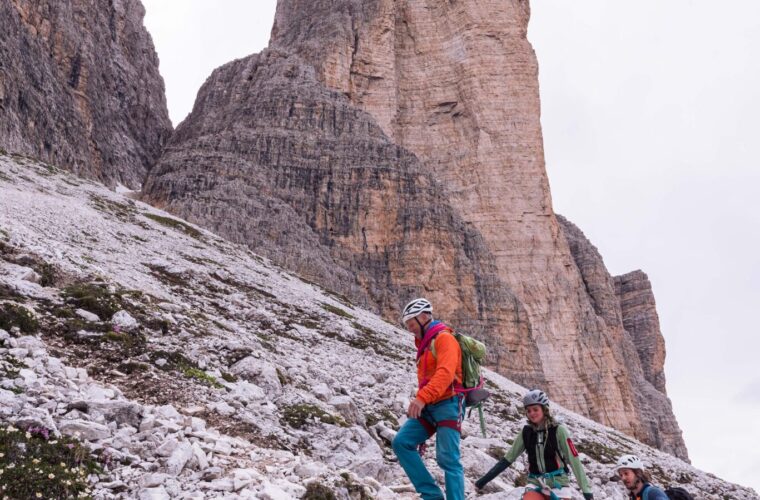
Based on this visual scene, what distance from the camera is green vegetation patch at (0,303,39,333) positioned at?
882 cm

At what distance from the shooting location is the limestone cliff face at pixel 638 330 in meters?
98.6

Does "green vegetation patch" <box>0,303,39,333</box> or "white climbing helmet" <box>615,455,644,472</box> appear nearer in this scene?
"white climbing helmet" <box>615,455,644,472</box>

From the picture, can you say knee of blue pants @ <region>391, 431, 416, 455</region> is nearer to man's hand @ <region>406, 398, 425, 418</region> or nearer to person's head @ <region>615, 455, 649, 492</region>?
man's hand @ <region>406, 398, 425, 418</region>

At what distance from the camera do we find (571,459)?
22.9 ft

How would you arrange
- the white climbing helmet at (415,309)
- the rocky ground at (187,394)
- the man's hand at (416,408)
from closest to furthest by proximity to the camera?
the rocky ground at (187,394), the man's hand at (416,408), the white climbing helmet at (415,309)

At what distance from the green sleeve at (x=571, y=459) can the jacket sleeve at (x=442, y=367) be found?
1.52m

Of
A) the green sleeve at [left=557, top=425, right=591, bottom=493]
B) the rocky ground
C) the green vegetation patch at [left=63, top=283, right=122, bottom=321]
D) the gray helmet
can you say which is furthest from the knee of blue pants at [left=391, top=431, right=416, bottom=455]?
the green vegetation patch at [left=63, top=283, right=122, bottom=321]

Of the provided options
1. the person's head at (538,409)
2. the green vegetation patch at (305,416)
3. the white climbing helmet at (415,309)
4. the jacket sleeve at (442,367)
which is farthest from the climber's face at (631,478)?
the green vegetation patch at (305,416)

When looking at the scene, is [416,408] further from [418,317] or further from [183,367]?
[183,367]

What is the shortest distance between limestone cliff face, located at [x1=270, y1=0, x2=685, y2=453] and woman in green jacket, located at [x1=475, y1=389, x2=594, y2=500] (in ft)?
246

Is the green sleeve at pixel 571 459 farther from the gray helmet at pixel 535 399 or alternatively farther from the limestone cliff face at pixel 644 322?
the limestone cliff face at pixel 644 322

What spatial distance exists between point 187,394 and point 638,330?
126m

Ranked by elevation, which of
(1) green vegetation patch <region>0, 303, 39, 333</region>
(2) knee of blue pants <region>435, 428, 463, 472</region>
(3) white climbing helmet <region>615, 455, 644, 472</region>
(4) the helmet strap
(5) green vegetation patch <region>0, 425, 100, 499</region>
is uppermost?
(4) the helmet strap

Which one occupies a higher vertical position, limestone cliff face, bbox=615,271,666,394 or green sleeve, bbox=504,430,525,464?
limestone cliff face, bbox=615,271,666,394
